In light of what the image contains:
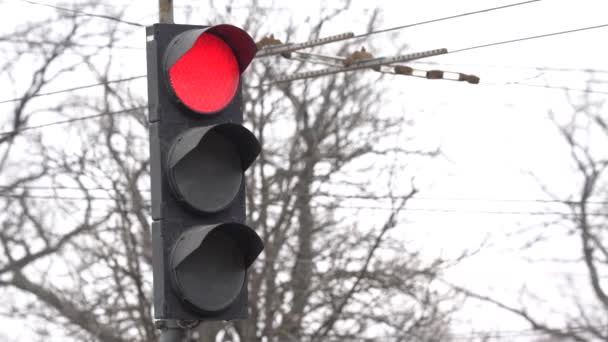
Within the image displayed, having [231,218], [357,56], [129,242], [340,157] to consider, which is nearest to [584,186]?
[340,157]

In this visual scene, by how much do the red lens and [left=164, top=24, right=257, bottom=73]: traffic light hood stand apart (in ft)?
0.06

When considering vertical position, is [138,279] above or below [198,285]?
below

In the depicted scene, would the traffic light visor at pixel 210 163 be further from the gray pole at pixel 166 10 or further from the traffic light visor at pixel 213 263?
the gray pole at pixel 166 10

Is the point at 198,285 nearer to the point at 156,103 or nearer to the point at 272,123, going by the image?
the point at 156,103

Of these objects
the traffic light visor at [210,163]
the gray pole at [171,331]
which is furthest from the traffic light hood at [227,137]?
the gray pole at [171,331]

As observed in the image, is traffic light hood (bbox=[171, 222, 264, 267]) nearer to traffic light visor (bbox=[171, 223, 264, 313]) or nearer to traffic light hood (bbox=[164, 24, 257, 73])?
traffic light visor (bbox=[171, 223, 264, 313])

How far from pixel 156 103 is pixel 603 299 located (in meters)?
22.2

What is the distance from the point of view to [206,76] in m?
4.09

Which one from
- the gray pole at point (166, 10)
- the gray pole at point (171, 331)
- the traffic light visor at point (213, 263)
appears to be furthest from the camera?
the gray pole at point (166, 10)

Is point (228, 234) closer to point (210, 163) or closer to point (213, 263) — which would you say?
point (213, 263)

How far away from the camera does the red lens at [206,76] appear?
403cm

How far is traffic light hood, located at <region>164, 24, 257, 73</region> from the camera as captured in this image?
13.1 feet

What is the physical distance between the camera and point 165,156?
3941 millimetres

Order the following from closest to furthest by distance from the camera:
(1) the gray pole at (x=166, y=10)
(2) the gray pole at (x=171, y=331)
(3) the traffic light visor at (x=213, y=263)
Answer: (3) the traffic light visor at (x=213, y=263) → (2) the gray pole at (x=171, y=331) → (1) the gray pole at (x=166, y=10)
